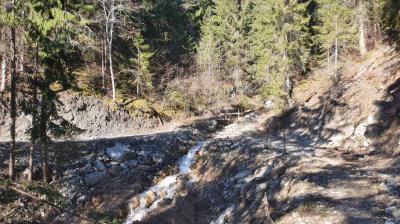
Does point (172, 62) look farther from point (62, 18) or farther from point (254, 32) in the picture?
point (62, 18)

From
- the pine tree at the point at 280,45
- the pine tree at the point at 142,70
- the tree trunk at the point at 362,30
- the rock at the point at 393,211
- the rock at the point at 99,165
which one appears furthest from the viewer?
the pine tree at the point at 142,70

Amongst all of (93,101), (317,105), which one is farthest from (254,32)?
(93,101)

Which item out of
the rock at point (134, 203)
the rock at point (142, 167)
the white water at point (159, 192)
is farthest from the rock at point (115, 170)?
the rock at point (134, 203)

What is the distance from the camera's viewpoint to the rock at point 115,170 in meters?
20.8

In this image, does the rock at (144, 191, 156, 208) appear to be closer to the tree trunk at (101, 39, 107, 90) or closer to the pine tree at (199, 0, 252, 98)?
the tree trunk at (101, 39, 107, 90)

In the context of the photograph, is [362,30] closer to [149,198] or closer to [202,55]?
[202,55]

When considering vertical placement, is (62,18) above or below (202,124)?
above

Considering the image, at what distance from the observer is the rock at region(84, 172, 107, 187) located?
66.0 feet

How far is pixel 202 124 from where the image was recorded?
32.1m

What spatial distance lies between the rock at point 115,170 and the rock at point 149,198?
274 cm

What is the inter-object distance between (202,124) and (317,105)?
379 inches

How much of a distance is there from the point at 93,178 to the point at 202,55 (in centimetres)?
2302

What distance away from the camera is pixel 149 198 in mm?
18656

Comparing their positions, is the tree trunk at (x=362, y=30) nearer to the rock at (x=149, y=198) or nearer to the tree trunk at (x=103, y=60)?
the rock at (x=149, y=198)
